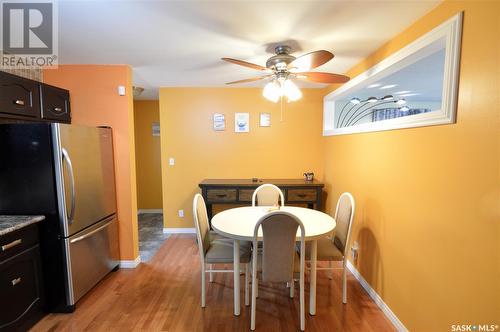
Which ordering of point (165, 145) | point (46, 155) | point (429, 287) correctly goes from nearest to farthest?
point (429, 287), point (46, 155), point (165, 145)

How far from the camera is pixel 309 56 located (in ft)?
5.24

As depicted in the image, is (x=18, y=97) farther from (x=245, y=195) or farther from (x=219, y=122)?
(x=245, y=195)

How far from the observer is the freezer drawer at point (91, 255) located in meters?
2.06

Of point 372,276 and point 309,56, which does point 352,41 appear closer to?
point 309,56

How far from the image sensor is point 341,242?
7.38 feet

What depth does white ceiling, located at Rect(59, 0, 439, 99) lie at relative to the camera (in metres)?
1.53

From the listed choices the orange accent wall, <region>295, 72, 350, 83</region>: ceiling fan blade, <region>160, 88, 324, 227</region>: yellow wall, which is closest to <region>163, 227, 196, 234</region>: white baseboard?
<region>160, 88, 324, 227</region>: yellow wall

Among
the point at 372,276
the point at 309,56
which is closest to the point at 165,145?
the point at 309,56

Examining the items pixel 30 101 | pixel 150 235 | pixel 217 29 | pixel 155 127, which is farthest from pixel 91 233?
pixel 155 127

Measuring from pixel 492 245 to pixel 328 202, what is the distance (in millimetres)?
2307

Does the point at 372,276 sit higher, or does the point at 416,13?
the point at 416,13

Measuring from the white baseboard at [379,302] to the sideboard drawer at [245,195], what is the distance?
1.50 meters

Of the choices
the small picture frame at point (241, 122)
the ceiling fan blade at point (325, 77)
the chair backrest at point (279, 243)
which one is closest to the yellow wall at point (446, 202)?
the ceiling fan blade at point (325, 77)

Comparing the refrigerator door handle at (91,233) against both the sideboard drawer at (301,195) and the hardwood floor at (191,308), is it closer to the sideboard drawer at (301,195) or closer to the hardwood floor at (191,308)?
the hardwood floor at (191,308)
